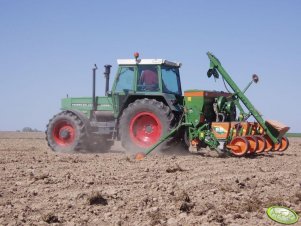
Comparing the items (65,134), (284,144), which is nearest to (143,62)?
(65,134)

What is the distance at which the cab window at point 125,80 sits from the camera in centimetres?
1095

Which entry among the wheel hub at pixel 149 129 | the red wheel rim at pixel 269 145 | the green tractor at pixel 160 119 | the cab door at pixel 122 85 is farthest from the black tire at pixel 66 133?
the red wheel rim at pixel 269 145

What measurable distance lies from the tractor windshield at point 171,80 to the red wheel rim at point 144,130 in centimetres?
73

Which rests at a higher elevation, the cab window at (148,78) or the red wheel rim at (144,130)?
the cab window at (148,78)

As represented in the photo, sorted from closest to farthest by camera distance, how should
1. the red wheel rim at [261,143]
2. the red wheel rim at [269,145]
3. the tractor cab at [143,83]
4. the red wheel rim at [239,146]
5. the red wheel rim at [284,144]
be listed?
the red wheel rim at [239,146], the red wheel rim at [261,143], the red wheel rim at [269,145], the red wheel rim at [284,144], the tractor cab at [143,83]

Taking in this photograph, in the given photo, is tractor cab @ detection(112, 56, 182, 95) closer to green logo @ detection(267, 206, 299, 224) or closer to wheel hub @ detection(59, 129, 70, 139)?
wheel hub @ detection(59, 129, 70, 139)

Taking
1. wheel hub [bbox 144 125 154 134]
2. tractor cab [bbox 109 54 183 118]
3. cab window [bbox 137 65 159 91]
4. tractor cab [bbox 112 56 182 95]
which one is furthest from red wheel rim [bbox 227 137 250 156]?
cab window [bbox 137 65 159 91]

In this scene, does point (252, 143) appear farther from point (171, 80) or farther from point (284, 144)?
point (171, 80)

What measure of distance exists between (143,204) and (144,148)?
5.46 meters

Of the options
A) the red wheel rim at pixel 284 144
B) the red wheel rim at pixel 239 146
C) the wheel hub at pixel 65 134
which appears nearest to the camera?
the red wheel rim at pixel 239 146

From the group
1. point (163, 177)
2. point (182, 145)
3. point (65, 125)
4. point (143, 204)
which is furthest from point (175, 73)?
point (143, 204)

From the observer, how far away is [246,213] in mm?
4938

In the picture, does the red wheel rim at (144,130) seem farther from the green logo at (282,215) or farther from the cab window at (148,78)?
the green logo at (282,215)

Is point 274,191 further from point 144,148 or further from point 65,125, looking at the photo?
point 65,125
